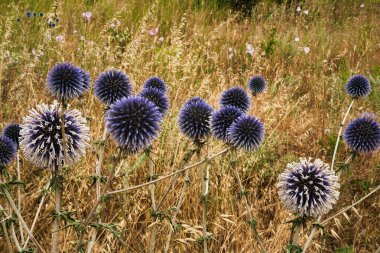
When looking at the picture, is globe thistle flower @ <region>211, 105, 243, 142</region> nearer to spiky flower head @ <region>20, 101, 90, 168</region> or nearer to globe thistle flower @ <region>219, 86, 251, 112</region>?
globe thistle flower @ <region>219, 86, 251, 112</region>

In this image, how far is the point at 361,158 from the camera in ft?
11.8

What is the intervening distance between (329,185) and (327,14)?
683 cm

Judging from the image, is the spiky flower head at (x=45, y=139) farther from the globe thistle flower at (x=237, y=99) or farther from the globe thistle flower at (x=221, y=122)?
the globe thistle flower at (x=237, y=99)

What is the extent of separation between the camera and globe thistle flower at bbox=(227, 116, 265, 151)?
213cm

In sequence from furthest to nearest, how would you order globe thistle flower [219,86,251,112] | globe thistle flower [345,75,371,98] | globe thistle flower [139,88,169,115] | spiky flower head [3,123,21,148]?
globe thistle flower [345,75,371,98] < globe thistle flower [219,86,251,112] < globe thistle flower [139,88,169,115] < spiky flower head [3,123,21,148]

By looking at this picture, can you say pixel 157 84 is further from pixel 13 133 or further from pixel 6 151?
pixel 6 151

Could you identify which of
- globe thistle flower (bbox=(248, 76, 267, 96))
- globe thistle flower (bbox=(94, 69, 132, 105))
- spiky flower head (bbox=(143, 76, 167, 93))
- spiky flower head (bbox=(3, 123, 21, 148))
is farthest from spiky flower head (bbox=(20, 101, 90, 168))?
globe thistle flower (bbox=(248, 76, 267, 96))

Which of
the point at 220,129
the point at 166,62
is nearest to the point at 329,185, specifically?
the point at 220,129

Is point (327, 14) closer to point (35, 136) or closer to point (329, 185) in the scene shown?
point (329, 185)

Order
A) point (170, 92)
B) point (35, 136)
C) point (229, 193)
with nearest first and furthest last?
point (35, 136), point (229, 193), point (170, 92)

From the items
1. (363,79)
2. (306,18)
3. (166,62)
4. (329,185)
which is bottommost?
(329,185)

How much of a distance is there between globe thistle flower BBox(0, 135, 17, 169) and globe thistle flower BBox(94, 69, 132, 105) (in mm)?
591

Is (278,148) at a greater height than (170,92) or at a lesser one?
lesser

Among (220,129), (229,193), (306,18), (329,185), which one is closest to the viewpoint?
(329,185)
